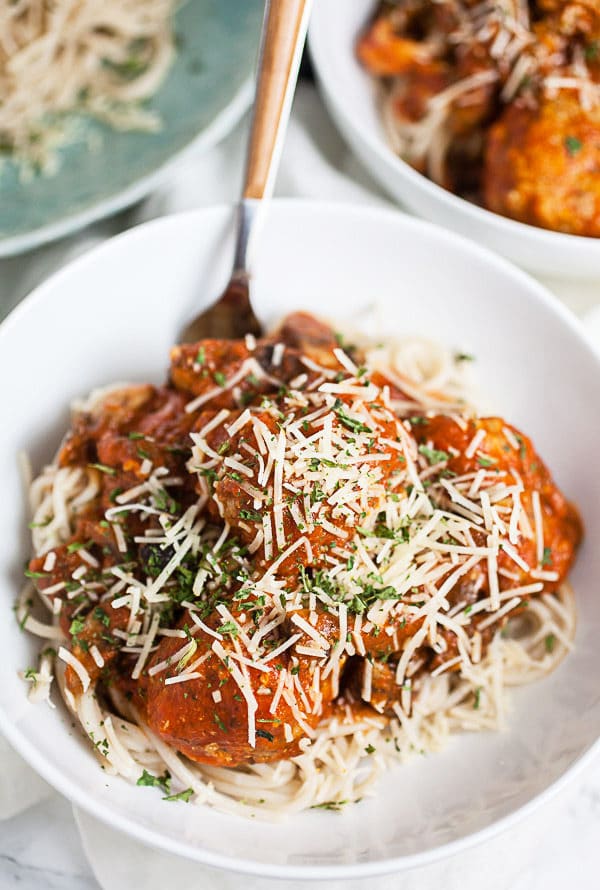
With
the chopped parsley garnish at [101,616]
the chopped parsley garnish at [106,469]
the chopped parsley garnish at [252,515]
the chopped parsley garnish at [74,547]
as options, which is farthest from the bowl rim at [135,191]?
the chopped parsley garnish at [252,515]

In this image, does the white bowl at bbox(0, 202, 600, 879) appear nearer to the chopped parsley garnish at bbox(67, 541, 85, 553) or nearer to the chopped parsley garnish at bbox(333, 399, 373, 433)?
the chopped parsley garnish at bbox(67, 541, 85, 553)

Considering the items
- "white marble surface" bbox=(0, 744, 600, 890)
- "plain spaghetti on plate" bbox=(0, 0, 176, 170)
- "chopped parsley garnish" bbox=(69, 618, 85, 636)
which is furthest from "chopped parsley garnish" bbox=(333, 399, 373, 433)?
"plain spaghetti on plate" bbox=(0, 0, 176, 170)

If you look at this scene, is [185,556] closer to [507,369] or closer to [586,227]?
[507,369]

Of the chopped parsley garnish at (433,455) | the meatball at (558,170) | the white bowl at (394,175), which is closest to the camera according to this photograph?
the chopped parsley garnish at (433,455)

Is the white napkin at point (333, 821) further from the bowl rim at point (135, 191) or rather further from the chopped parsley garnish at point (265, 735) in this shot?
the chopped parsley garnish at point (265, 735)

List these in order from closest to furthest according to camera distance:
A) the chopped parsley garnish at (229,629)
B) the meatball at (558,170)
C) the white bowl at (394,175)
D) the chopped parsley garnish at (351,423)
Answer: the chopped parsley garnish at (229,629) < the chopped parsley garnish at (351,423) < the white bowl at (394,175) < the meatball at (558,170)

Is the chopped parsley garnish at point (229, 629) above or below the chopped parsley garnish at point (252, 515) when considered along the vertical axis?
below

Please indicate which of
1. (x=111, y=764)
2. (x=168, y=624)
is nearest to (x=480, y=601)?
(x=168, y=624)
